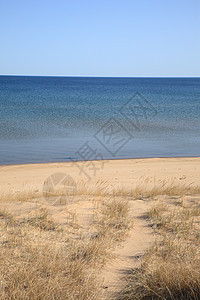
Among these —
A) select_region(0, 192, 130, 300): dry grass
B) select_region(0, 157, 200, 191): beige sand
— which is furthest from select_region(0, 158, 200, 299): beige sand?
select_region(0, 192, 130, 300): dry grass

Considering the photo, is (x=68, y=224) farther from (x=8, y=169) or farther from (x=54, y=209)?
(x=8, y=169)

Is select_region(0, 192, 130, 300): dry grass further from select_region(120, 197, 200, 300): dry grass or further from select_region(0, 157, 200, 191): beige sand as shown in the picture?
select_region(0, 157, 200, 191): beige sand

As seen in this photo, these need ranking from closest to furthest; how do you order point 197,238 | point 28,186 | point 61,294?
point 61,294 → point 197,238 → point 28,186

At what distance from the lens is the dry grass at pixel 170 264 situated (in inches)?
123

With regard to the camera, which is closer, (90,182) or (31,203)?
(31,203)

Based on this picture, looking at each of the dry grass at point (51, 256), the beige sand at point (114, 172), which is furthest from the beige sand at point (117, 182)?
the dry grass at point (51, 256)

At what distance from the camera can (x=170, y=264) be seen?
11.6 ft

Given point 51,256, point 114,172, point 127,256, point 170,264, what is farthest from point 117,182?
point 170,264

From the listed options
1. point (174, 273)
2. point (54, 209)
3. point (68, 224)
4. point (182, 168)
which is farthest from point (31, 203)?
point (182, 168)

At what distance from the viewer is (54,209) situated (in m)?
6.11

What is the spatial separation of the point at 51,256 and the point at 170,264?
4.19 ft

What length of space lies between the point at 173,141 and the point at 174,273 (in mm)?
16727

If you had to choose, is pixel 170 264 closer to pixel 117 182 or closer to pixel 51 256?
pixel 51 256

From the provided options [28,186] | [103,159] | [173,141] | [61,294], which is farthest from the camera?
[173,141]
